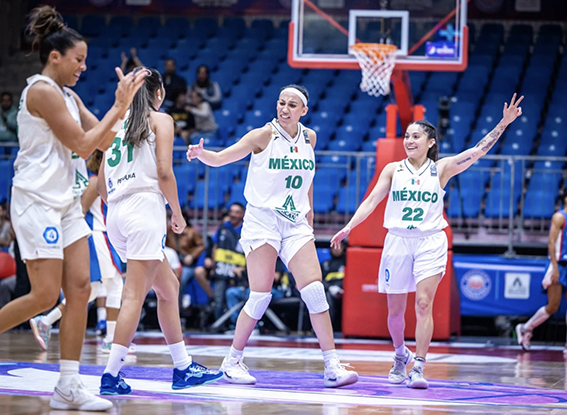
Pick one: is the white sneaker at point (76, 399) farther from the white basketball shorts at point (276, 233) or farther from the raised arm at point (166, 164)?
the white basketball shorts at point (276, 233)

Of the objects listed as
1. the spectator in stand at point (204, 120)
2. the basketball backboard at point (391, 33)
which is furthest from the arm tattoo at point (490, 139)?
the spectator in stand at point (204, 120)

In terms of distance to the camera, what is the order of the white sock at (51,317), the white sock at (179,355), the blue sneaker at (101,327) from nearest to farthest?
the white sock at (179,355)
the white sock at (51,317)
the blue sneaker at (101,327)

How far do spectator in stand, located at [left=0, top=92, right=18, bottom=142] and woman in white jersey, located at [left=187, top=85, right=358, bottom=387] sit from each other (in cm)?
925

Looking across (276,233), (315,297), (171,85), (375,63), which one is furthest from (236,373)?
(171,85)

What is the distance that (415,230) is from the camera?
6.38 metres

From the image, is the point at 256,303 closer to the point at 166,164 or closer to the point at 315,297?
the point at 315,297

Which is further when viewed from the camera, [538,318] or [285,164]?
[538,318]

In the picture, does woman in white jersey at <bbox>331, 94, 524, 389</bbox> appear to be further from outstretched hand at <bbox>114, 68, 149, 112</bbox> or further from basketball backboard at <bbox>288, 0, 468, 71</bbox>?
basketball backboard at <bbox>288, 0, 468, 71</bbox>

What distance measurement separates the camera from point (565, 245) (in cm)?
1038

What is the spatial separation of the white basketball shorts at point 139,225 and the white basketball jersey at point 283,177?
3.50ft

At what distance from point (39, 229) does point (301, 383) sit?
2408 mm

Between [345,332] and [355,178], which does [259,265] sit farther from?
[355,178]

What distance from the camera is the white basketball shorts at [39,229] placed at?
4367 millimetres

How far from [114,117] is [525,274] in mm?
8038
